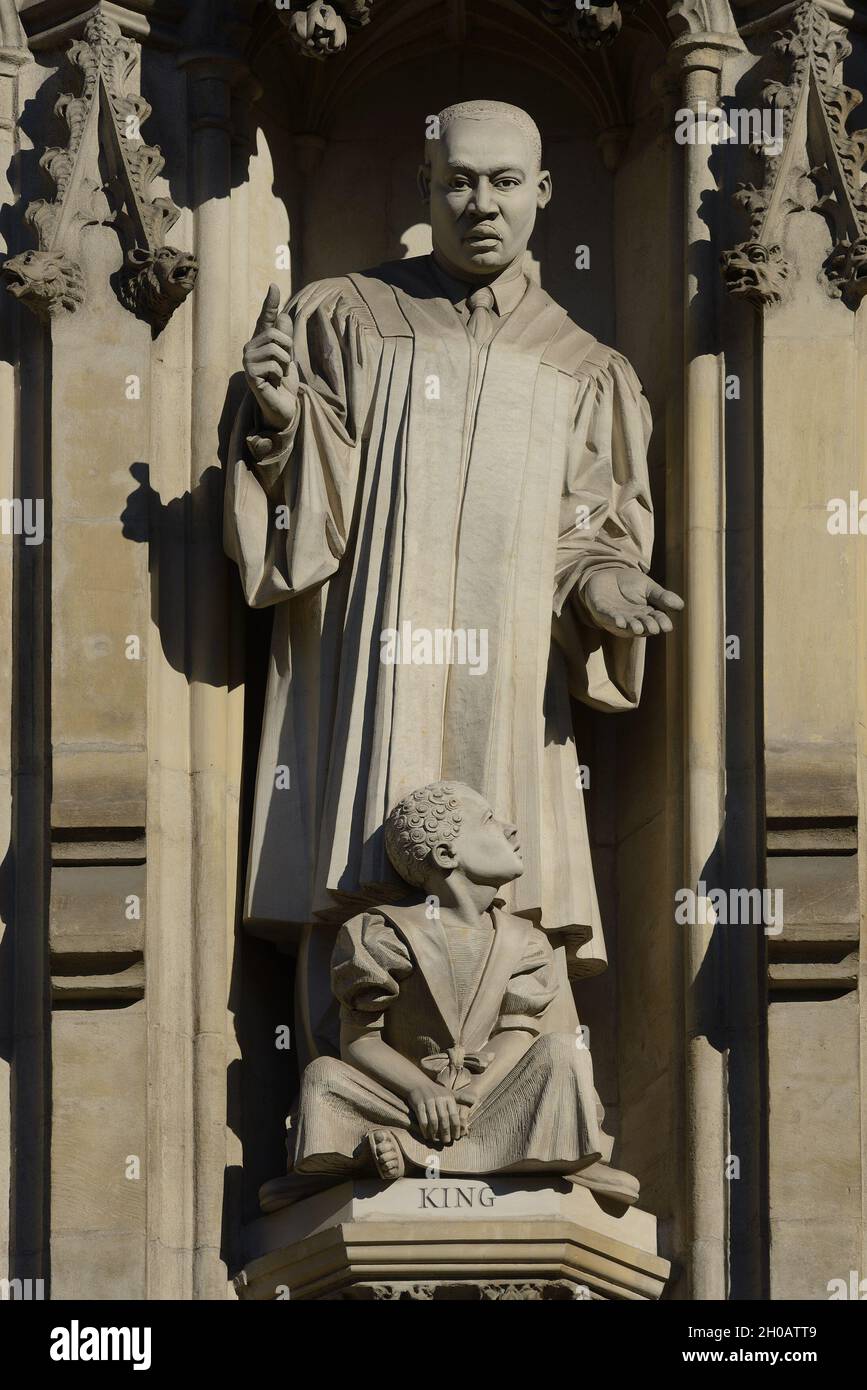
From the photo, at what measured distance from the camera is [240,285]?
16297 millimetres

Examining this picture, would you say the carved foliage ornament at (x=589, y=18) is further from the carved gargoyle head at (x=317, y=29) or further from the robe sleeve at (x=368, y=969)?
the robe sleeve at (x=368, y=969)

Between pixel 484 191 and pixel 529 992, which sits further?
pixel 484 191

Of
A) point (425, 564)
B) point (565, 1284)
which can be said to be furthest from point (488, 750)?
point (565, 1284)

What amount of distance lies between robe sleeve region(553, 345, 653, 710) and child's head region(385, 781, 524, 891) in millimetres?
781

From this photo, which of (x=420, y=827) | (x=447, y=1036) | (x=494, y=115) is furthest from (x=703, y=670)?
(x=494, y=115)

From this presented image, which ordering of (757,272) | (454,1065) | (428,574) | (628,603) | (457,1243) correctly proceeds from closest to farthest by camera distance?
(457,1243) → (454,1065) → (628,603) → (428,574) → (757,272)

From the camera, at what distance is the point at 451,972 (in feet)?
49.4

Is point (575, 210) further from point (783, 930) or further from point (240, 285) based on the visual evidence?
point (783, 930)

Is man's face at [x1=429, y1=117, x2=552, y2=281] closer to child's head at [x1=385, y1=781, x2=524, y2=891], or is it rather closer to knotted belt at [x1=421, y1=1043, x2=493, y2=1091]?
child's head at [x1=385, y1=781, x2=524, y2=891]

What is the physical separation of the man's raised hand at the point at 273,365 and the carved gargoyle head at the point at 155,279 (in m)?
0.37

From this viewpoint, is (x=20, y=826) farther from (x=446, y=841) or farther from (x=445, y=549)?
(x=445, y=549)

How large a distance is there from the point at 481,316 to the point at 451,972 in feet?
7.40

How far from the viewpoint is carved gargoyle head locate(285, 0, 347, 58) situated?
15.9m

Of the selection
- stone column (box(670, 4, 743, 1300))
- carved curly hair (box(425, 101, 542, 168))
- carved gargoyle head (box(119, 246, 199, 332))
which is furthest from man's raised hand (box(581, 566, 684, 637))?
carved gargoyle head (box(119, 246, 199, 332))
